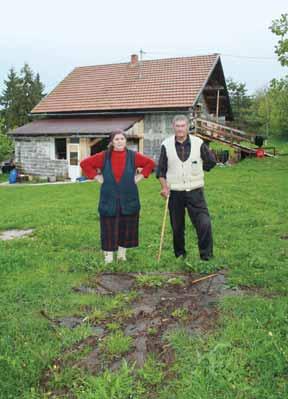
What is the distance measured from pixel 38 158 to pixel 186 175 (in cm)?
2073

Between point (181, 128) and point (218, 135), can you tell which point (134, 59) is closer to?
point (218, 135)

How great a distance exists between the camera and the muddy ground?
10.6 ft

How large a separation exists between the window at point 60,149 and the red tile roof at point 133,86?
212 centimetres

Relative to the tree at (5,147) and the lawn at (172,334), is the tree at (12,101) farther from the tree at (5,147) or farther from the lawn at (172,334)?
the lawn at (172,334)

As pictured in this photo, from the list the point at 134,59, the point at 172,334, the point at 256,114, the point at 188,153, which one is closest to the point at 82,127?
the point at 134,59

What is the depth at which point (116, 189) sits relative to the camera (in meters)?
5.40

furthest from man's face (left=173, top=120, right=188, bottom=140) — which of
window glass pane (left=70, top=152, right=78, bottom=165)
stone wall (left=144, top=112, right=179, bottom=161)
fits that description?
window glass pane (left=70, top=152, right=78, bottom=165)

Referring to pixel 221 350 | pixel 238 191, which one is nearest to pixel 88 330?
pixel 221 350

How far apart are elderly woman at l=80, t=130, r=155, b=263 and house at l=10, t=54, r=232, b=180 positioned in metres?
16.6

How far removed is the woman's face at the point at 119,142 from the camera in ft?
17.3

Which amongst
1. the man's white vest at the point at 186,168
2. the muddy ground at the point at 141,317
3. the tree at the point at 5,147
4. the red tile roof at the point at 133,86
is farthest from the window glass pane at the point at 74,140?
the muddy ground at the point at 141,317

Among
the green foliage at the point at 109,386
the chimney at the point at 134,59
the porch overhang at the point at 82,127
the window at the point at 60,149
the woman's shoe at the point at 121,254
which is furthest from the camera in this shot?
the chimney at the point at 134,59

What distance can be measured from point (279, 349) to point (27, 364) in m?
1.81

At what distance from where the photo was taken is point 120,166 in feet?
17.7
